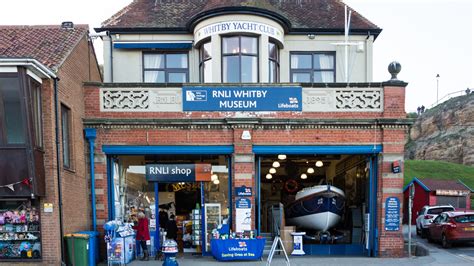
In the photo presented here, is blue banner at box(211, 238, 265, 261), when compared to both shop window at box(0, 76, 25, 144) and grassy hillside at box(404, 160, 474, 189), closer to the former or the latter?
shop window at box(0, 76, 25, 144)

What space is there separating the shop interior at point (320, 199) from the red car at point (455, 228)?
412 centimetres

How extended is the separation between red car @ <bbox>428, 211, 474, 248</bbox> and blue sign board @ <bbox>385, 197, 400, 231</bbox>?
4412 mm

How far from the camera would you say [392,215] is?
12266 millimetres

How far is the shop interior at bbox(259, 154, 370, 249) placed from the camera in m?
13.7

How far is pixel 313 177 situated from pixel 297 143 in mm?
7442

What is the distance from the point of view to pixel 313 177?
19406mm

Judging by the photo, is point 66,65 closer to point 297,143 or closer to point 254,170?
point 254,170

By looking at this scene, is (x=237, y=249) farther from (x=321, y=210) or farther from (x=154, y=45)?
(x=154, y=45)

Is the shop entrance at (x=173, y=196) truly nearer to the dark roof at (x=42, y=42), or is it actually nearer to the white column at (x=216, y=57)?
the white column at (x=216, y=57)

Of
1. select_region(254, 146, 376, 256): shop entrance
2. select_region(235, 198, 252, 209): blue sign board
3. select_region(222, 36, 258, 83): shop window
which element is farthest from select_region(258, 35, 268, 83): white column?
select_region(235, 198, 252, 209): blue sign board

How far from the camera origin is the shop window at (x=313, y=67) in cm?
1548

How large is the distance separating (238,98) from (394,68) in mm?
5264

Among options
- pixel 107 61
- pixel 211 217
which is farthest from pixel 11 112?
pixel 211 217

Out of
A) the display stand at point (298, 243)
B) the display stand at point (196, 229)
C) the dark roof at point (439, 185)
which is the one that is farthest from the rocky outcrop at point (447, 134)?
the display stand at point (196, 229)
